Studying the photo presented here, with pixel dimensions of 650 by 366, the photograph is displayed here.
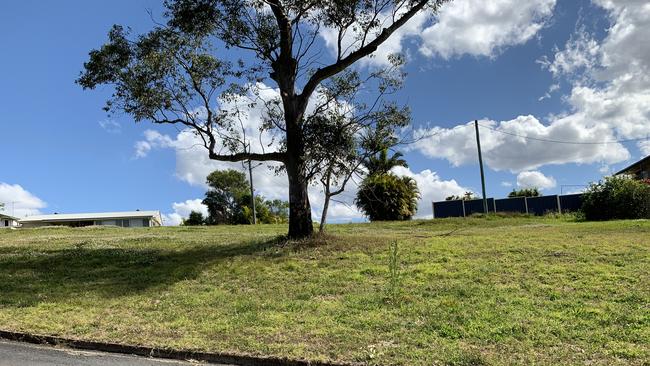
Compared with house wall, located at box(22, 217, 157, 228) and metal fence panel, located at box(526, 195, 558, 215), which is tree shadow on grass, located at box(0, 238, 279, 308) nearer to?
metal fence panel, located at box(526, 195, 558, 215)

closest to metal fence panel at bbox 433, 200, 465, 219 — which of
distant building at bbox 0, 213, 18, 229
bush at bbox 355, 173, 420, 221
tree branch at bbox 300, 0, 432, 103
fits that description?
bush at bbox 355, 173, 420, 221

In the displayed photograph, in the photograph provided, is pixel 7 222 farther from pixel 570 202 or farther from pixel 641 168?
pixel 641 168

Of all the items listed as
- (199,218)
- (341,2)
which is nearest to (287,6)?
(341,2)

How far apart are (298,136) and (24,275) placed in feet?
22.9

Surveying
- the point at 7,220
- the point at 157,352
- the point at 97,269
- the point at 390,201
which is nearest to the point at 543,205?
the point at 390,201

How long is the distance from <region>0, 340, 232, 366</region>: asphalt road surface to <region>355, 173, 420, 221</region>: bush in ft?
83.5

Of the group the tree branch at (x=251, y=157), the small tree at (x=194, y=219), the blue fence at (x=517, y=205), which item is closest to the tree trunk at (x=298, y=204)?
the tree branch at (x=251, y=157)

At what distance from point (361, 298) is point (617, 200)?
19.8m

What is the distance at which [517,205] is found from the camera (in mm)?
35250

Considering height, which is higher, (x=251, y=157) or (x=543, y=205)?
(x=251, y=157)

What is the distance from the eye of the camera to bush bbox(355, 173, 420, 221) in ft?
106

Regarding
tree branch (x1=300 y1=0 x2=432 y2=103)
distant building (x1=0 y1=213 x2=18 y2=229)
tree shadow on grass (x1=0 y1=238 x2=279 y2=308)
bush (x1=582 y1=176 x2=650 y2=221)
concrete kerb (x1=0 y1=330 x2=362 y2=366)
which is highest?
tree branch (x1=300 y1=0 x2=432 y2=103)

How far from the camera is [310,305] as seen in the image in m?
8.50

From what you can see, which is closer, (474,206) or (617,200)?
(617,200)
